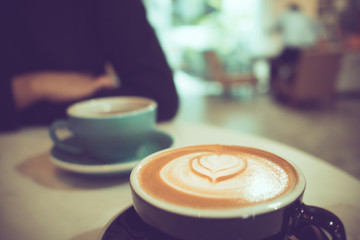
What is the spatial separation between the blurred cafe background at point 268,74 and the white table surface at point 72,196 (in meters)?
0.79

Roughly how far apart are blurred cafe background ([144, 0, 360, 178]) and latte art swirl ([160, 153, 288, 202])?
894 mm

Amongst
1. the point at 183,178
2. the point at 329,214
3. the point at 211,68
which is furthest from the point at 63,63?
the point at 211,68

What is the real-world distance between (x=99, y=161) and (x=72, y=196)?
0.11 metres

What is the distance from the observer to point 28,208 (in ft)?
1.30

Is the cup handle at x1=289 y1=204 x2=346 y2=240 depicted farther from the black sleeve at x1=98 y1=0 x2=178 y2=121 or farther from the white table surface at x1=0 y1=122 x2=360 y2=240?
the black sleeve at x1=98 y1=0 x2=178 y2=121

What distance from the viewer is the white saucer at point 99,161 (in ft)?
1.44

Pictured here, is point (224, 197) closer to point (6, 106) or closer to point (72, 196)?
point (72, 196)

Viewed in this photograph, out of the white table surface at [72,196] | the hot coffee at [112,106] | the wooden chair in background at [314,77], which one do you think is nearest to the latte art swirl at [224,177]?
the white table surface at [72,196]

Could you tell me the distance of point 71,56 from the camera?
1162mm

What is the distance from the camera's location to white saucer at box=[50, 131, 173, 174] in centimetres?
44

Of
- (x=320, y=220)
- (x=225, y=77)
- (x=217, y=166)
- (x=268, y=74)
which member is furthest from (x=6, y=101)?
(x=268, y=74)

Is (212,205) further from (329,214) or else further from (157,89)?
(157,89)

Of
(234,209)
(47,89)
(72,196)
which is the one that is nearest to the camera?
(234,209)

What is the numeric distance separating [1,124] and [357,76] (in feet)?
16.7
